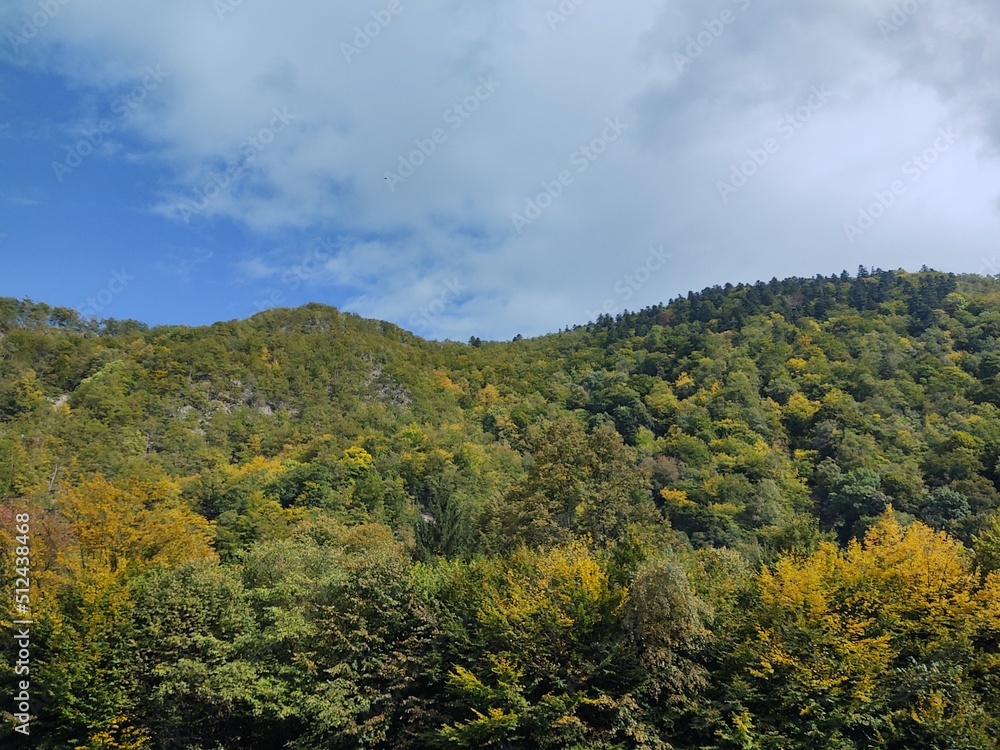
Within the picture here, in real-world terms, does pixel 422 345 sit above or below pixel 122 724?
above

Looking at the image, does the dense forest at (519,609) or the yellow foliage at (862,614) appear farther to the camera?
the dense forest at (519,609)

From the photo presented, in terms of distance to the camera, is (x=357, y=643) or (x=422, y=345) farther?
(x=422, y=345)

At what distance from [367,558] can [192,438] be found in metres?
76.9

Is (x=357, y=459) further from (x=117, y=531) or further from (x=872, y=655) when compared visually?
(x=872, y=655)

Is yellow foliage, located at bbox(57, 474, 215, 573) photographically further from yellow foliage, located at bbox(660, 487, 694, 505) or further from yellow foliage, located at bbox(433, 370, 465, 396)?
yellow foliage, located at bbox(433, 370, 465, 396)

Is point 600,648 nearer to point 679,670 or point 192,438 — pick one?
point 679,670

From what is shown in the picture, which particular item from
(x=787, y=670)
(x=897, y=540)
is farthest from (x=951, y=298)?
(x=787, y=670)

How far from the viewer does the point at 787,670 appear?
1962 centimetres

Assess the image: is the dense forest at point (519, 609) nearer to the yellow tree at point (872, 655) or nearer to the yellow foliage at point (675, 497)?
the yellow tree at point (872, 655)

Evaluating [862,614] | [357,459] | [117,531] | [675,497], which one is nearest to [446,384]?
[357,459]

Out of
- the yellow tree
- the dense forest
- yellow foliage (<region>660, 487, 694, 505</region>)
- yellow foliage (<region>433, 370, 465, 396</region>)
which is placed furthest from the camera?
yellow foliage (<region>433, 370, 465, 396</region>)

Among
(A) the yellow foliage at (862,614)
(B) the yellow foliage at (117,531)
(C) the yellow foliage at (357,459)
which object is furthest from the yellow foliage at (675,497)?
(B) the yellow foliage at (117,531)

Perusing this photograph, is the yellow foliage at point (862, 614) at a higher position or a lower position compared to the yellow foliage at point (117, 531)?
lower

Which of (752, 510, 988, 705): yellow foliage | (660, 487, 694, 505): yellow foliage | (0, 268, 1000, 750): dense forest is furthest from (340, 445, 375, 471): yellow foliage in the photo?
(752, 510, 988, 705): yellow foliage
